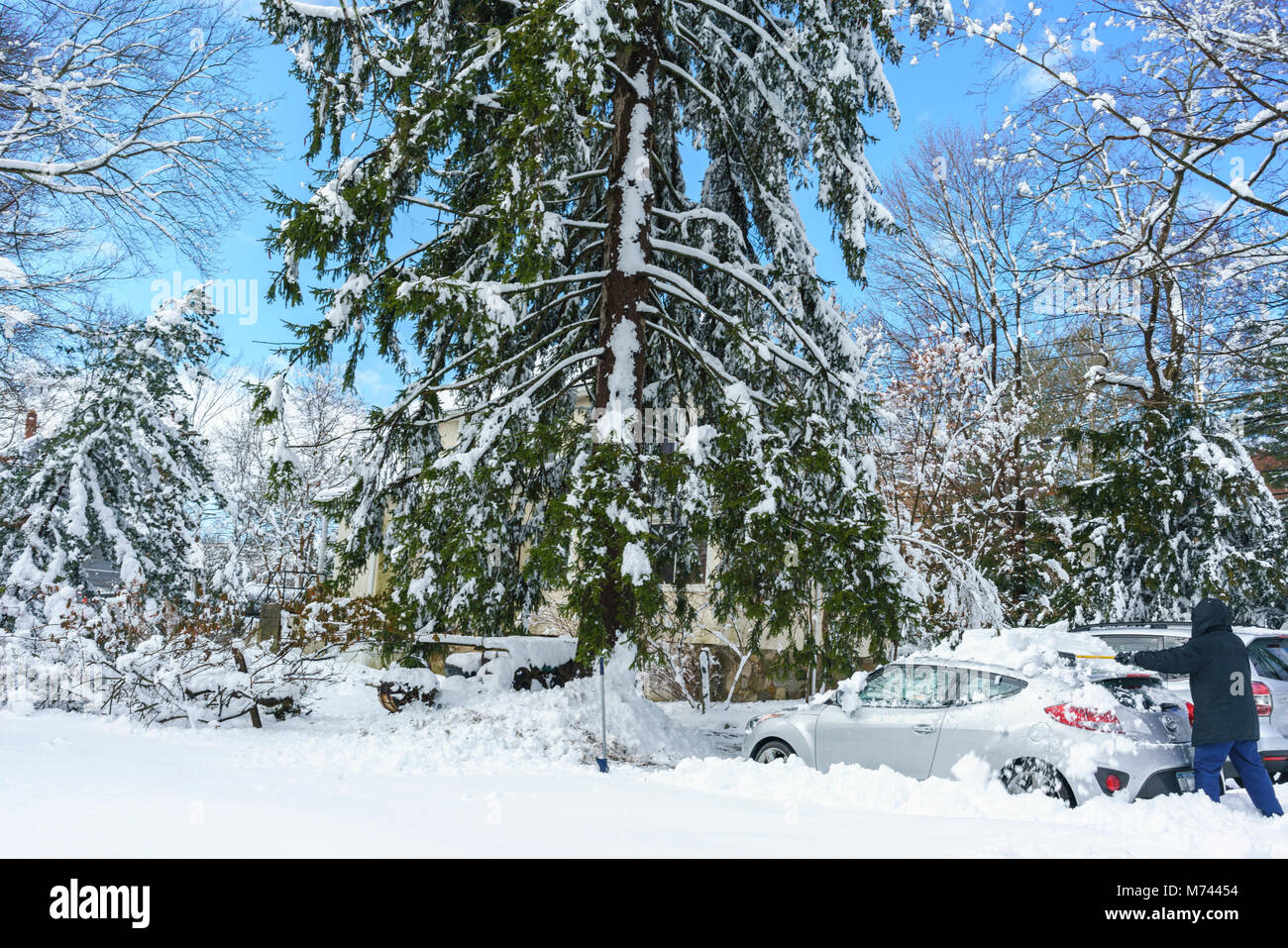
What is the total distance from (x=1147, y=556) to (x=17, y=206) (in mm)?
19386

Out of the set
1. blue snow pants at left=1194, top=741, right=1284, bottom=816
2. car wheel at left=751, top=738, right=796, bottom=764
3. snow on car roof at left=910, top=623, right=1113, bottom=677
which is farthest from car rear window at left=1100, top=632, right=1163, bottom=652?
car wheel at left=751, top=738, right=796, bottom=764

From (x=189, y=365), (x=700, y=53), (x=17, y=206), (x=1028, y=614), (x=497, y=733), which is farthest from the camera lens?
(x=189, y=365)

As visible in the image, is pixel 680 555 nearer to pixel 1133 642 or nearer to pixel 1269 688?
pixel 1133 642

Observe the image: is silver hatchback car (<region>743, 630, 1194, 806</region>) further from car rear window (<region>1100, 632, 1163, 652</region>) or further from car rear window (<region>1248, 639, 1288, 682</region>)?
car rear window (<region>1100, 632, 1163, 652</region>)

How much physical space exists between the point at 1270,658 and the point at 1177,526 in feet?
27.2

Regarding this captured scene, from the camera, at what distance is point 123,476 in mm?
19234

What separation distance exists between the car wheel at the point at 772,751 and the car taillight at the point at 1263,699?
438 centimetres

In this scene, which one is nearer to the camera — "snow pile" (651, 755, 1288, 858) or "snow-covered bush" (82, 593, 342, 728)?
"snow pile" (651, 755, 1288, 858)

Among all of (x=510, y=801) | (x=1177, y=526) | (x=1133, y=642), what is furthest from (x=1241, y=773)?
(x=1177, y=526)

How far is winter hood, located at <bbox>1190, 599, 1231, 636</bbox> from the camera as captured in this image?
22.9ft

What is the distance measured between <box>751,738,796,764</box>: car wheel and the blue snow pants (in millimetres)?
3321

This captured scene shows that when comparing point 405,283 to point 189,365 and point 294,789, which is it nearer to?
point 294,789
